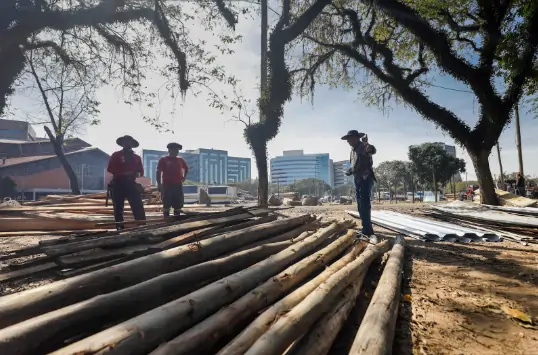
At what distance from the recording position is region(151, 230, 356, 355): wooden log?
1382mm

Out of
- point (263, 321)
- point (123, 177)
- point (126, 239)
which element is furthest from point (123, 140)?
point (263, 321)

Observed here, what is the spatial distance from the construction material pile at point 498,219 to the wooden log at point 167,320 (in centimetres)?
534

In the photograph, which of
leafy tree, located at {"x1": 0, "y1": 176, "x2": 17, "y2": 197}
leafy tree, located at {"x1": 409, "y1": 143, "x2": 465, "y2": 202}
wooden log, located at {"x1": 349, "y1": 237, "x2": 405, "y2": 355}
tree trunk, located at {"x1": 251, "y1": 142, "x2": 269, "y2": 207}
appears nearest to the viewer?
wooden log, located at {"x1": 349, "y1": 237, "x2": 405, "y2": 355}

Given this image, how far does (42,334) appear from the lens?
1330 millimetres

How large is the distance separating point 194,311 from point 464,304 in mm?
2264

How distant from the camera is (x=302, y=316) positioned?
172 cm

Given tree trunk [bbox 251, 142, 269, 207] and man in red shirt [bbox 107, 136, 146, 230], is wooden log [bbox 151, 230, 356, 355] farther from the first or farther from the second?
tree trunk [bbox 251, 142, 269, 207]

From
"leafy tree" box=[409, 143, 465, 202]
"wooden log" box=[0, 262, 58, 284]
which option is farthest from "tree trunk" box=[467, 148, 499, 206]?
"leafy tree" box=[409, 143, 465, 202]

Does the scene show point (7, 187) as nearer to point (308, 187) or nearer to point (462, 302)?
point (462, 302)

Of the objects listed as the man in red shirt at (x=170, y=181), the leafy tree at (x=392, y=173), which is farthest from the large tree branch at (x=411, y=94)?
the leafy tree at (x=392, y=173)

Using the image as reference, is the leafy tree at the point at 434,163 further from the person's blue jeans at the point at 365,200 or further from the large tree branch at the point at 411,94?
the person's blue jeans at the point at 365,200

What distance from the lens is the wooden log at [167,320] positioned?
124 centimetres

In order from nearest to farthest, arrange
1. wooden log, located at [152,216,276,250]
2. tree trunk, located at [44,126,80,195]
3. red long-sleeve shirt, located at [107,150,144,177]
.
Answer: wooden log, located at [152,216,276,250], red long-sleeve shirt, located at [107,150,144,177], tree trunk, located at [44,126,80,195]

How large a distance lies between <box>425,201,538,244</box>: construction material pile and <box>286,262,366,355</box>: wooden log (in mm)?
4683
